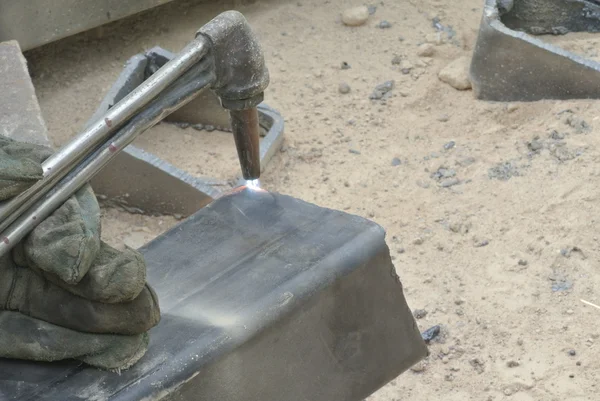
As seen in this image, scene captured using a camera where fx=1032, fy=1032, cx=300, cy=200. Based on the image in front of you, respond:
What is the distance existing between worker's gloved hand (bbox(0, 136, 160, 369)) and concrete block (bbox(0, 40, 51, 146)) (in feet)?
4.90

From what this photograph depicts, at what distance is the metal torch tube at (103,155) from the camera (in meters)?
2.27

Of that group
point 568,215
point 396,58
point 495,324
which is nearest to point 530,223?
point 568,215

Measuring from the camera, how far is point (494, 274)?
413cm

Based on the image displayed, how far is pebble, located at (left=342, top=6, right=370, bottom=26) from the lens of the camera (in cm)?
616

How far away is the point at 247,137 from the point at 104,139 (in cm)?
68

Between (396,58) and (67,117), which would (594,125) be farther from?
(67,117)

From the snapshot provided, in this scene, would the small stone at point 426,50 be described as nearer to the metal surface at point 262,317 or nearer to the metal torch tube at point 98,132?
the metal surface at point 262,317

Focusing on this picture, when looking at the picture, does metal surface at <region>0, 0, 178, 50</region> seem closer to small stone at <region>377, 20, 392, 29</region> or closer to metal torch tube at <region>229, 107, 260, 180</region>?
small stone at <region>377, 20, 392, 29</region>

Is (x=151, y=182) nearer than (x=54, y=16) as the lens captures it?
Yes

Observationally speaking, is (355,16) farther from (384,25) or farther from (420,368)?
(420,368)

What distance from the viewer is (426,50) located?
5.81 metres

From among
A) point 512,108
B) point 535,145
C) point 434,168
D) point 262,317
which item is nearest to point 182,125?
point 434,168

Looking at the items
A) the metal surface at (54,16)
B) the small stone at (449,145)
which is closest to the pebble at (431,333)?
the small stone at (449,145)

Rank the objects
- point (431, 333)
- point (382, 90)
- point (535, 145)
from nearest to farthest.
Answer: point (431, 333) < point (535, 145) < point (382, 90)
